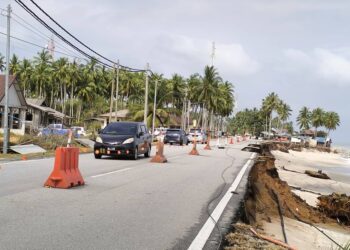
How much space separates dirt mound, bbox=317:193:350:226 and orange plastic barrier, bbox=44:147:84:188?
6.62 metres

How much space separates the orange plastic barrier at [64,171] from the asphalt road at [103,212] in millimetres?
247

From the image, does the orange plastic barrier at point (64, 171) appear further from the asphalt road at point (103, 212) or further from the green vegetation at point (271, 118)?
the green vegetation at point (271, 118)

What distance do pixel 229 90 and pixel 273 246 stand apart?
11523 cm

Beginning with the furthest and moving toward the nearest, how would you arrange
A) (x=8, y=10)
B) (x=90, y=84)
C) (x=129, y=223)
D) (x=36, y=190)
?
1. (x=90, y=84)
2. (x=8, y=10)
3. (x=36, y=190)
4. (x=129, y=223)

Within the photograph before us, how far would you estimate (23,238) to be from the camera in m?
6.17

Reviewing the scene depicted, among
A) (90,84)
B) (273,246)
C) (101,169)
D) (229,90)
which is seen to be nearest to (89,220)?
(273,246)

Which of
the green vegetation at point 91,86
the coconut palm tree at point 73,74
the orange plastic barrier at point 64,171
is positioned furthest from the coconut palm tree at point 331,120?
the orange plastic barrier at point 64,171

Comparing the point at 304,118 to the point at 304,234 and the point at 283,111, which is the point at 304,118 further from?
the point at 304,234

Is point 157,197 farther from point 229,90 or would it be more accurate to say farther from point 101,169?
point 229,90

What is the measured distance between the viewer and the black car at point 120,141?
20.9m

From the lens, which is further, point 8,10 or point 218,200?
point 8,10

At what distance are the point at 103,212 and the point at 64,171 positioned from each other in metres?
3.00

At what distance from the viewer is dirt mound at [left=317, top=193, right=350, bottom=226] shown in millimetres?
12508

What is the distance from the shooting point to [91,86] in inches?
3610
